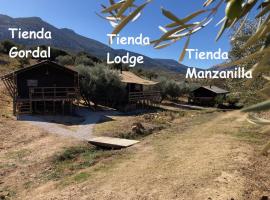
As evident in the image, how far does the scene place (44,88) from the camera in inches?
1175

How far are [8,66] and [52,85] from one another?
24.3m

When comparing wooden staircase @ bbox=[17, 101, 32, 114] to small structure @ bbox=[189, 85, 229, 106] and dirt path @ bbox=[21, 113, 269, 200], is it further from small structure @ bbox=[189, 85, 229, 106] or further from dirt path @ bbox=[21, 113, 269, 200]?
small structure @ bbox=[189, 85, 229, 106]

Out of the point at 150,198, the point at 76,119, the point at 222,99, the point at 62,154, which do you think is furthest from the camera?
the point at 222,99

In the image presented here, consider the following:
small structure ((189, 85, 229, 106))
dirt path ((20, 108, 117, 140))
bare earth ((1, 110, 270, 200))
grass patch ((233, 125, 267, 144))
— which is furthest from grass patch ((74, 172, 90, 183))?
small structure ((189, 85, 229, 106))

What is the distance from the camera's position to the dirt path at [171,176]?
932 centimetres

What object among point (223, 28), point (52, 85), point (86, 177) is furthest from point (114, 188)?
point (52, 85)

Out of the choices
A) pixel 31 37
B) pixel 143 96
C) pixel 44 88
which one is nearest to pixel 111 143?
pixel 44 88

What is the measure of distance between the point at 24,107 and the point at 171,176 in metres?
20.1

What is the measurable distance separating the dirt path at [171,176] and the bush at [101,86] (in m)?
19.3

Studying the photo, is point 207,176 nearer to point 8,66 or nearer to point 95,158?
point 95,158

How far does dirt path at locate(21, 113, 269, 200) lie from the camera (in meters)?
9.32

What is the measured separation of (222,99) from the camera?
5050cm

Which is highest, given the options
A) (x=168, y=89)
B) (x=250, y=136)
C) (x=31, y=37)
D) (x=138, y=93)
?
(x=31, y=37)

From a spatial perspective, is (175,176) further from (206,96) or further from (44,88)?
(206,96)
